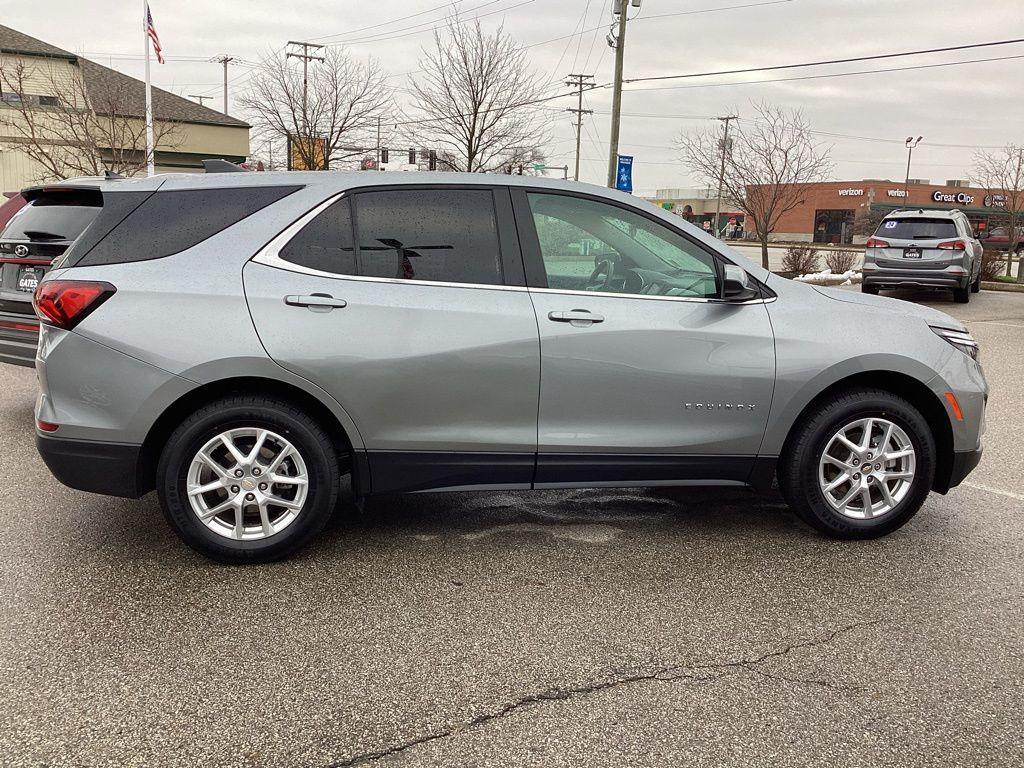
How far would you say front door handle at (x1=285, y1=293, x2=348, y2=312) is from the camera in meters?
3.91

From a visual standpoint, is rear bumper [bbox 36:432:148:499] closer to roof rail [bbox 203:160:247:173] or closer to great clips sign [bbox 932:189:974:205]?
roof rail [bbox 203:160:247:173]

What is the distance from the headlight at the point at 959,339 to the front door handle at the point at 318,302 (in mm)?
2986

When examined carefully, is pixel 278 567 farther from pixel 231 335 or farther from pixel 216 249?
pixel 216 249

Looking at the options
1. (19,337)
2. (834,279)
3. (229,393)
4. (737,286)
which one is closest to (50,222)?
(19,337)

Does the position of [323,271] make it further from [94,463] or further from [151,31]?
[151,31]

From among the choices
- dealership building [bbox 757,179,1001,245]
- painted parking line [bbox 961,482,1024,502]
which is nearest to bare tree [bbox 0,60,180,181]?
painted parking line [bbox 961,482,1024,502]

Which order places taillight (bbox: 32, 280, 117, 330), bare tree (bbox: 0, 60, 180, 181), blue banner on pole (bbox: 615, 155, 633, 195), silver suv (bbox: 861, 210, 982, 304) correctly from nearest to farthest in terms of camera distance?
1. taillight (bbox: 32, 280, 117, 330)
2. silver suv (bbox: 861, 210, 982, 304)
3. blue banner on pole (bbox: 615, 155, 633, 195)
4. bare tree (bbox: 0, 60, 180, 181)

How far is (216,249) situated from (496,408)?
1468mm

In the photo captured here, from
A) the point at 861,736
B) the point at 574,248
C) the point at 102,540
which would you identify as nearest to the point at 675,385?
the point at 574,248

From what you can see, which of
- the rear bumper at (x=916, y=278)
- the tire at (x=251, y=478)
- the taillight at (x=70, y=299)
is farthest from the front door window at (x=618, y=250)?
the rear bumper at (x=916, y=278)

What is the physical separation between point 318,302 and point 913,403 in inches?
119

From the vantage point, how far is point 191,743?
104 inches

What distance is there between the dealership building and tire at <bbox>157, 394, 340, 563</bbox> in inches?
3176

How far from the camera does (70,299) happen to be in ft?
12.7
